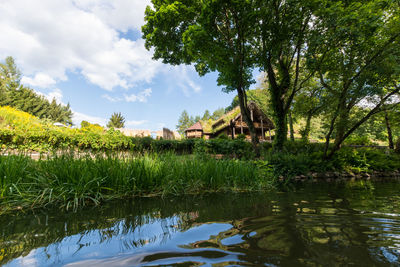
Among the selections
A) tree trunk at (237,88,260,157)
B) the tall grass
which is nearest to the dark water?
the tall grass

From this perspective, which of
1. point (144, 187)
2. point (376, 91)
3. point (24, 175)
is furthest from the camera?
point (376, 91)

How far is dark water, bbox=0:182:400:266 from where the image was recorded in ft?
2.89

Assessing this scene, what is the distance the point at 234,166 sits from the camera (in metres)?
4.00

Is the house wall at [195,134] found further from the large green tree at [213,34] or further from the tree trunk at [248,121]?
the tree trunk at [248,121]

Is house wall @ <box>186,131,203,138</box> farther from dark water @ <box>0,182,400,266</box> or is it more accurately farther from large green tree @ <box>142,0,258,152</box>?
dark water @ <box>0,182,400,266</box>

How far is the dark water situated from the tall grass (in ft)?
1.30

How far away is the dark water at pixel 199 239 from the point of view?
88 centimetres

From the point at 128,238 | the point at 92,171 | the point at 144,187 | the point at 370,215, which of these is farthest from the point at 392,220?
the point at 92,171

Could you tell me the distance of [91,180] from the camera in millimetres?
2408

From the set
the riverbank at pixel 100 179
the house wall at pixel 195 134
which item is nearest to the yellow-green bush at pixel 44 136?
the riverbank at pixel 100 179

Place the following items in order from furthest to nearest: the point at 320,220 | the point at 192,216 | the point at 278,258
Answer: the point at 192,216 < the point at 320,220 < the point at 278,258

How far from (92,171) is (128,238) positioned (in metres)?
1.82

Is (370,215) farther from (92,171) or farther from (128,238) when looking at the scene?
(92,171)

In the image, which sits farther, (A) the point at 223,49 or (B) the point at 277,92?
(B) the point at 277,92
